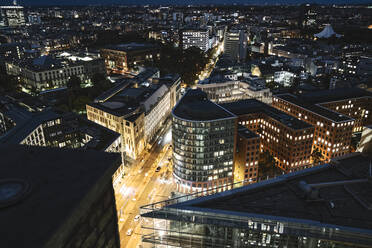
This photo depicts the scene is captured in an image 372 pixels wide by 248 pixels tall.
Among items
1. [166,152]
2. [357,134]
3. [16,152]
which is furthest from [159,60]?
[16,152]

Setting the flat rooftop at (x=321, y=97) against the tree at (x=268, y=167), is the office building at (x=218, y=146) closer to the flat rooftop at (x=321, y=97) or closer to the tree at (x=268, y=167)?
the tree at (x=268, y=167)

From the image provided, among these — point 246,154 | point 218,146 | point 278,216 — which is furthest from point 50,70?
point 278,216

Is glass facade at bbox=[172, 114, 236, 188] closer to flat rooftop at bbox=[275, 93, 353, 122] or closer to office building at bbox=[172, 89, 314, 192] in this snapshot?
office building at bbox=[172, 89, 314, 192]

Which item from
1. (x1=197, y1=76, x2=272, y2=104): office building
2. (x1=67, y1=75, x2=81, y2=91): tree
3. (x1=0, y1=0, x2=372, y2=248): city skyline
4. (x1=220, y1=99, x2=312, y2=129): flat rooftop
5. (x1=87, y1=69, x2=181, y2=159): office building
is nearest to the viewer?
(x1=0, y1=0, x2=372, y2=248): city skyline

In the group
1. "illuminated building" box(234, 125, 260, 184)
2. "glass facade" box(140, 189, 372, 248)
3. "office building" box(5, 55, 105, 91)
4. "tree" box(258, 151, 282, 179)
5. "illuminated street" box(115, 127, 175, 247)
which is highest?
"glass facade" box(140, 189, 372, 248)

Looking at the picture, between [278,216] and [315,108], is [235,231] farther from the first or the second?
[315,108]

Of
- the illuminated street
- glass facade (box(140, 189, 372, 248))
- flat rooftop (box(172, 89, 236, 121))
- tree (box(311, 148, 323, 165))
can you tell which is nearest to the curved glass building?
flat rooftop (box(172, 89, 236, 121))
